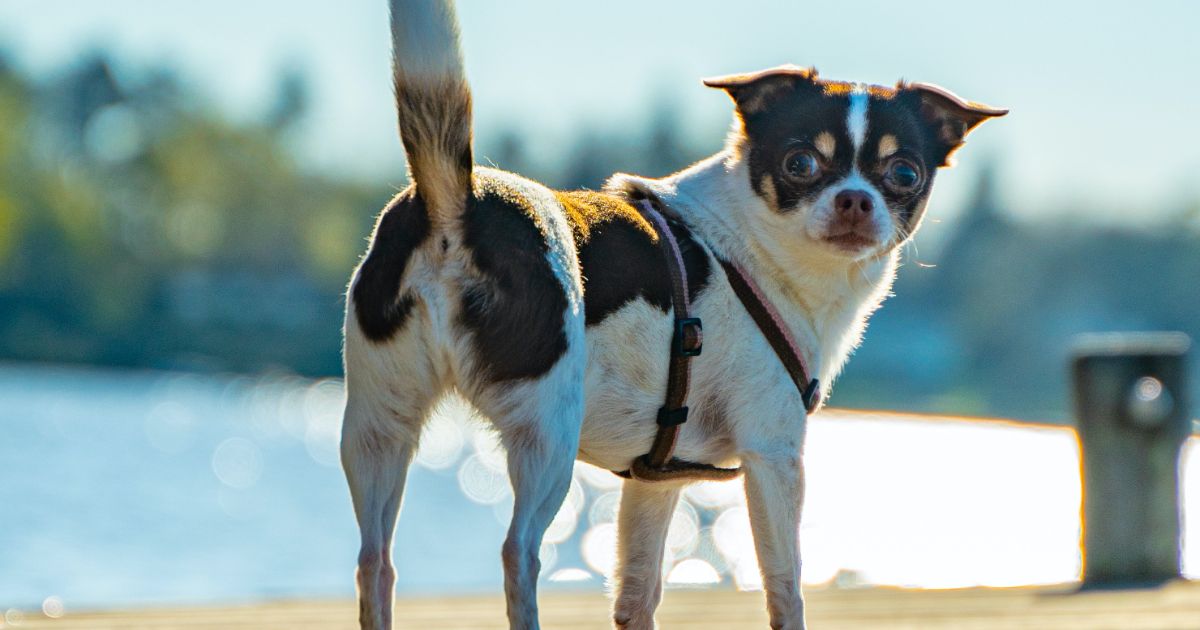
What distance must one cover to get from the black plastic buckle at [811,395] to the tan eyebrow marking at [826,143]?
597mm

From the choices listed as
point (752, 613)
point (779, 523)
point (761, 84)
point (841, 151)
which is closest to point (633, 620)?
point (779, 523)

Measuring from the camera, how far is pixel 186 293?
5747 cm

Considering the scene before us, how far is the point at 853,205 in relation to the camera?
13.1ft

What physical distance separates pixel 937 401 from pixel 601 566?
99.4 feet

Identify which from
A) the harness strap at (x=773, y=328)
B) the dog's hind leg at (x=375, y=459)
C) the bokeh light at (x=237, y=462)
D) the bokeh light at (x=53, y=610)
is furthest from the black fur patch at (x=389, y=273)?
the bokeh light at (x=237, y=462)

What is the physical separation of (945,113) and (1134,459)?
3.13m

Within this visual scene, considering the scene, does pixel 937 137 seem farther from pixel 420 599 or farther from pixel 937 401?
pixel 937 401

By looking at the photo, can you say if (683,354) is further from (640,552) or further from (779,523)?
(640,552)

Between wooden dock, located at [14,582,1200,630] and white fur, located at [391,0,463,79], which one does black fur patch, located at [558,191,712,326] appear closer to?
white fur, located at [391,0,463,79]

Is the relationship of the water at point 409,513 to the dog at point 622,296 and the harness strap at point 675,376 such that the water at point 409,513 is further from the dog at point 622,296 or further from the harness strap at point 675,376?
the harness strap at point 675,376

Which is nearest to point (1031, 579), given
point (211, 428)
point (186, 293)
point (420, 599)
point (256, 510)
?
point (420, 599)

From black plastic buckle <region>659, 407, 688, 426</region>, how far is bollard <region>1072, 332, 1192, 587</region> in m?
3.61

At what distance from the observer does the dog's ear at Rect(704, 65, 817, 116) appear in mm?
4176

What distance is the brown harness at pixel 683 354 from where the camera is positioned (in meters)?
3.80
